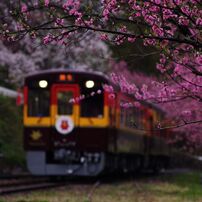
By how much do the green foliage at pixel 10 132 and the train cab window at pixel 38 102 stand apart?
6.08 metres

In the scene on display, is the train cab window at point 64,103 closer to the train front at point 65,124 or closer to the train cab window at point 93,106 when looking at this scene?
the train front at point 65,124

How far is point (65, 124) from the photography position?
18469 millimetres

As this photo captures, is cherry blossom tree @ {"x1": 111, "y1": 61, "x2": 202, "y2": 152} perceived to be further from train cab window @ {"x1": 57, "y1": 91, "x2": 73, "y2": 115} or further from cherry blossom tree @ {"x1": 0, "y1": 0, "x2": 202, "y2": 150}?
train cab window @ {"x1": 57, "y1": 91, "x2": 73, "y2": 115}

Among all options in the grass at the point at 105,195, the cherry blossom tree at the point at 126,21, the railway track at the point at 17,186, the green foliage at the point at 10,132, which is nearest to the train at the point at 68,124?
the railway track at the point at 17,186

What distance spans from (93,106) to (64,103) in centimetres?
77

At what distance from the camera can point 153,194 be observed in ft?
49.3

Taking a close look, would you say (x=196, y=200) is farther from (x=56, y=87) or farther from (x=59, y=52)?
(x=59, y=52)

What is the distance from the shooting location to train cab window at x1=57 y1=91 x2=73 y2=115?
1839 centimetres

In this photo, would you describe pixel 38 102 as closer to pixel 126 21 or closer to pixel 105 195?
pixel 105 195

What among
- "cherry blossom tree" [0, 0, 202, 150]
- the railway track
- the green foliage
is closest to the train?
the railway track

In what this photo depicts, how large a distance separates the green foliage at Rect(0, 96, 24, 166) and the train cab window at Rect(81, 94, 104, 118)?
681 centimetres

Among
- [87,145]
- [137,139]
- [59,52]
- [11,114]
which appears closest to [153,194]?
[87,145]

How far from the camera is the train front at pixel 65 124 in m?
18.3

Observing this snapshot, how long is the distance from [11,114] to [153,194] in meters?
12.1
